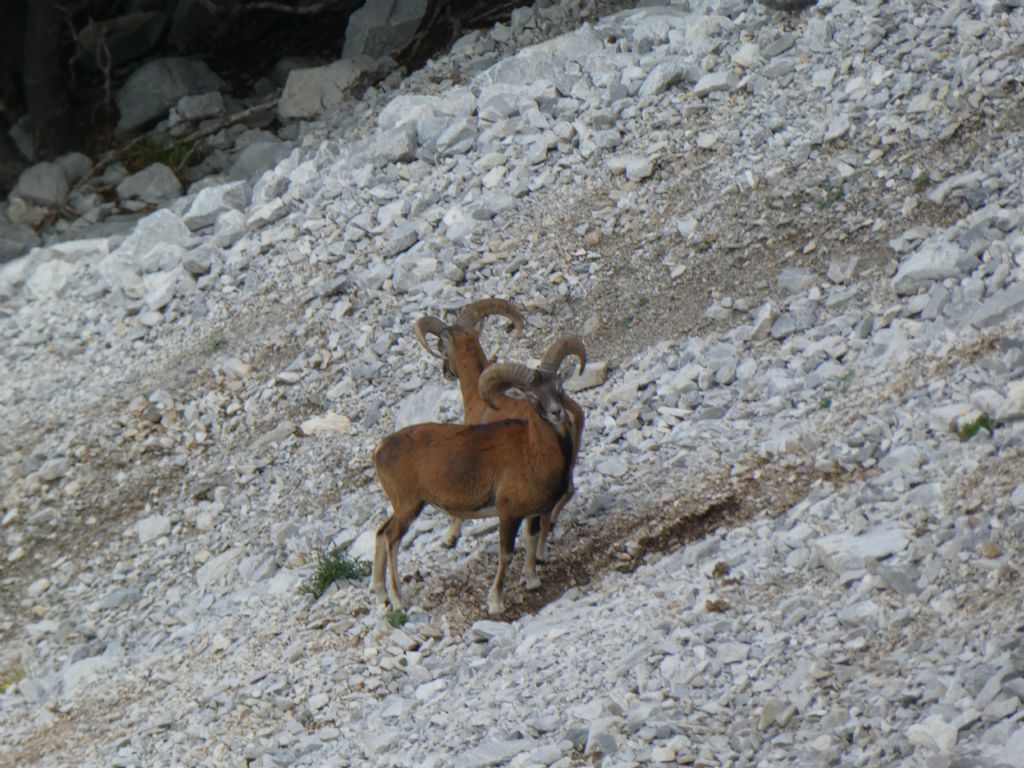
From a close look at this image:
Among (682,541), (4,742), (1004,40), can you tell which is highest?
(1004,40)

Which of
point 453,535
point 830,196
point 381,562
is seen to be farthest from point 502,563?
point 830,196

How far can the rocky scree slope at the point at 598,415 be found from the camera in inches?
295

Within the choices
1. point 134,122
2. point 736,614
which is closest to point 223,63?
point 134,122

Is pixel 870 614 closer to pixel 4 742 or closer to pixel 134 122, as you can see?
pixel 4 742

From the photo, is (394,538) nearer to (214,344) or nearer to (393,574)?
(393,574)

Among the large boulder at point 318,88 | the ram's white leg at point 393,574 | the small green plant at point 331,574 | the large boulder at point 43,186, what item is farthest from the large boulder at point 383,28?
the ram's white leg at point 393,574

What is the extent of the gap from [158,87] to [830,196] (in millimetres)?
9363

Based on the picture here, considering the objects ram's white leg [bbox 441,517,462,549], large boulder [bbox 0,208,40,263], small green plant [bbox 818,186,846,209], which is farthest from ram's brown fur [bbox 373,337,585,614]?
large boulder [bbox 0,208,40,263]

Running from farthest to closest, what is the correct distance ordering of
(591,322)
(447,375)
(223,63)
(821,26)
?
(223,63)
(821,26)
(591,322)
(447,375)

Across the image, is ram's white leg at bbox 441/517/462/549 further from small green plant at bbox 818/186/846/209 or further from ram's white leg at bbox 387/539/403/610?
small green plant at bbox 818/186/846/209

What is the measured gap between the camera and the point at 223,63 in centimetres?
1923

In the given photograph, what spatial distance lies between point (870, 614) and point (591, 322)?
5067mm

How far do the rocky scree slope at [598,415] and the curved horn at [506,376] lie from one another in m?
1.13

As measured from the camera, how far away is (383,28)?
17641 mm
